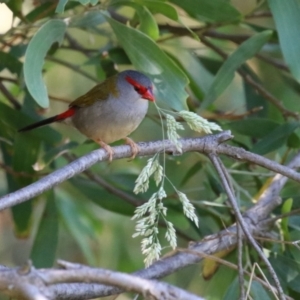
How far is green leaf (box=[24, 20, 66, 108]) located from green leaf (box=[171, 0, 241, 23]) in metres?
0.54

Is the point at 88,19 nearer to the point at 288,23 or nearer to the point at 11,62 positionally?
the point at 11,62

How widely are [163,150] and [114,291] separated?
1.51ft

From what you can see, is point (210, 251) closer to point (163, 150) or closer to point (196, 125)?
point (163, 150)

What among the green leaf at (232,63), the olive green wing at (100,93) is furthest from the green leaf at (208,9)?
the olive green wing at (100,93)

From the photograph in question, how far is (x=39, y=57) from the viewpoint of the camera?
240cm

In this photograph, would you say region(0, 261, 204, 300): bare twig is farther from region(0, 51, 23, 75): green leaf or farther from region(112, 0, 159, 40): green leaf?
region(0, 51, 23, 75): green leaf

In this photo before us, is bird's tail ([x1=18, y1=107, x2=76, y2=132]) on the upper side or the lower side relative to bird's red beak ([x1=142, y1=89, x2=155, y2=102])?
lower

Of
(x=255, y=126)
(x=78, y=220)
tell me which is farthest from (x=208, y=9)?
(x=78, y=220)

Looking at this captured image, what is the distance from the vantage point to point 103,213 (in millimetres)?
4535

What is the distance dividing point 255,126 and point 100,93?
68 centimetres

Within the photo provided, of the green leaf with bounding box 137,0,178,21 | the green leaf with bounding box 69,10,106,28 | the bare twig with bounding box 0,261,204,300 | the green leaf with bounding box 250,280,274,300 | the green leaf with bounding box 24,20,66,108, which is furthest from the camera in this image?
the green leaf with bounding box 69,10,106,28

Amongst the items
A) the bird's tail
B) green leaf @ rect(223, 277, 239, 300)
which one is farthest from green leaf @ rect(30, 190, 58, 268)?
green leaf @ rect(223, 277, 239, 300)

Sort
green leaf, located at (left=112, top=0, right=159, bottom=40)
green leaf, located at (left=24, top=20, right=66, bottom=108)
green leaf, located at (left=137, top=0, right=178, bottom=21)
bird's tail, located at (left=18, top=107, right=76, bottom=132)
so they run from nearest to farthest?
green leaf, located at (left=24, top=20, right=66, bottom=108) < green leaf, located at (left=137, top=0, right=178, bottom=21) < green leaf, located at (left=112, top=0, right=159, bottom=40) < bird's tail, located at (left=18, top=107, right=76, bottom=132)

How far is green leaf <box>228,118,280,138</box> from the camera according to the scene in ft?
9.96
